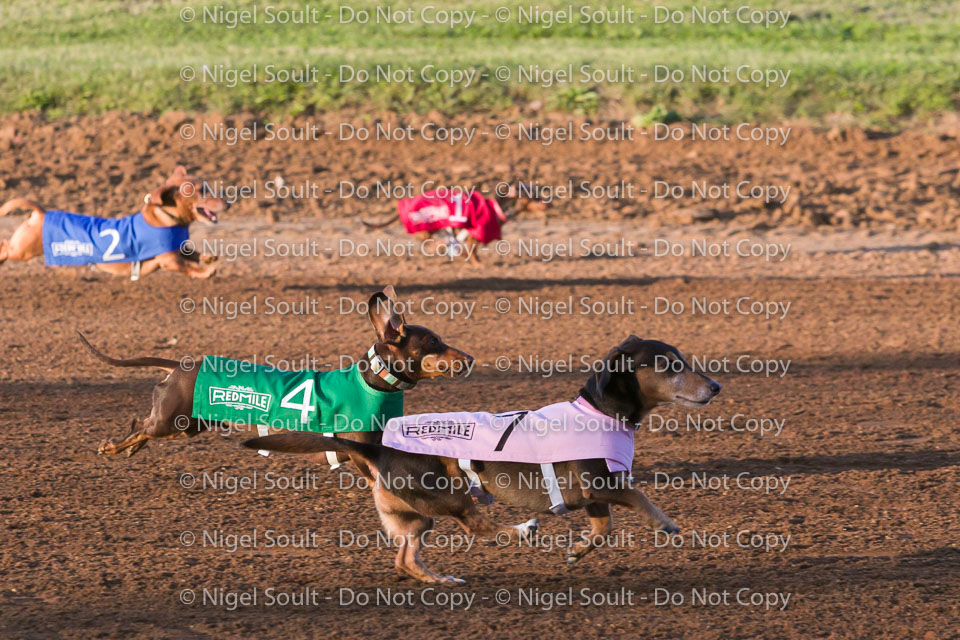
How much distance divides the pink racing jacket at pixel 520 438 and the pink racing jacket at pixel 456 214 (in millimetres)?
8313

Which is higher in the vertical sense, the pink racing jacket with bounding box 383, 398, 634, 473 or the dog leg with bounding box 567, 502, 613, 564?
the pink racing jacket with bounding box 383, 398, 634, 473

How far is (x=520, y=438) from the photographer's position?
5770 mm

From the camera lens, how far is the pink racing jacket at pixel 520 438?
5.75m

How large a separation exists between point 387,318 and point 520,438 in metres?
1.09

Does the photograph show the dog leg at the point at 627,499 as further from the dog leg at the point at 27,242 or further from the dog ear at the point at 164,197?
the dog leg at the point at 27,242

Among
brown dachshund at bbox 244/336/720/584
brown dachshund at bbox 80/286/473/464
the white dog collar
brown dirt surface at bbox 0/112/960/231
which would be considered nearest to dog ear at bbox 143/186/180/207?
brown dirt surface at bbox 0/112/960/231

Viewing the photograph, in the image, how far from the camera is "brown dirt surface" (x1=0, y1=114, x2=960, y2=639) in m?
5.57

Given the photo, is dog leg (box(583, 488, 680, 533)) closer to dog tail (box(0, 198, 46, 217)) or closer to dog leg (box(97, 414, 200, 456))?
dog leg (box(97, 414, 200, 456))

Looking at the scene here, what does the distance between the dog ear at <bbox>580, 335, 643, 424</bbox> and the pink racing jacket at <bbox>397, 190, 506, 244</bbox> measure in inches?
321

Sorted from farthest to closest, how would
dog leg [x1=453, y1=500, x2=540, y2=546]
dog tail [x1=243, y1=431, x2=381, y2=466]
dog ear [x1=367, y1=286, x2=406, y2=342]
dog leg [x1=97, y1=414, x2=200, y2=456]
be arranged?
dog leg [x1=97, y1=414, x2=200, y2=456] < dog ear [x1=367, y1=286, x2=406, y2=342] < dog leg [x1=453, y1=500, x2=540, y2=546] < dog tail [x1=243, y1=431, x2=381, y2=466]

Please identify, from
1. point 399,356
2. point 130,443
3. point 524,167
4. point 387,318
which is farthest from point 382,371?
point 524,167

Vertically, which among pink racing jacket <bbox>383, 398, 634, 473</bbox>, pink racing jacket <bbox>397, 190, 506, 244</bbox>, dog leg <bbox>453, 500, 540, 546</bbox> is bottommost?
pink racing jacket <bbox>397, 190, 506, 244</bbox>

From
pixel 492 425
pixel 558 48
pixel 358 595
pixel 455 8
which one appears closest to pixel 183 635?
pixel 358 595

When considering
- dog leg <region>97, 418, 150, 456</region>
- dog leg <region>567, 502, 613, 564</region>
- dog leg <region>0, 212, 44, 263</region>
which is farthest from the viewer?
dog leg <region>0, 212, 44, 263</region>
